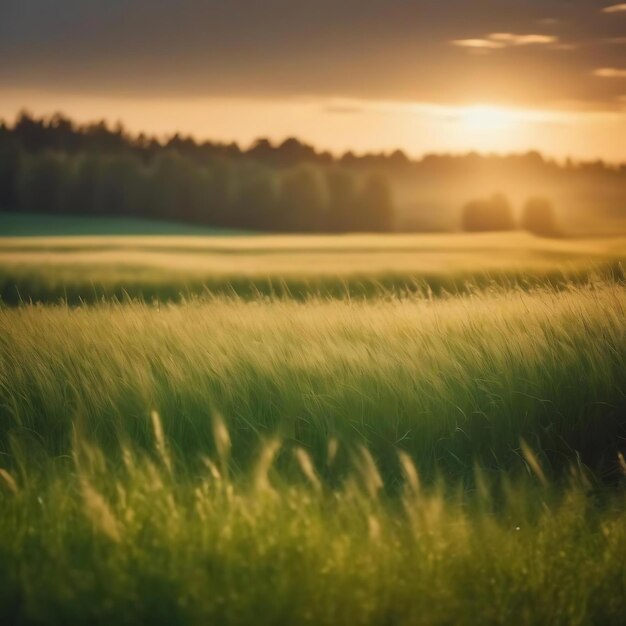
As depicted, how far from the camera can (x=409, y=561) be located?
8.94ft

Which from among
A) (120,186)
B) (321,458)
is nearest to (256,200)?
(120,186)

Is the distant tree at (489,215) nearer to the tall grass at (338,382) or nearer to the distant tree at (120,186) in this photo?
the distant tree at (120,186)

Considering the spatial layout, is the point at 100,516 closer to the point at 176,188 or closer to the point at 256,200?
the point at 176,188

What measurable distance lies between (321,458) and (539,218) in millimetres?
6601

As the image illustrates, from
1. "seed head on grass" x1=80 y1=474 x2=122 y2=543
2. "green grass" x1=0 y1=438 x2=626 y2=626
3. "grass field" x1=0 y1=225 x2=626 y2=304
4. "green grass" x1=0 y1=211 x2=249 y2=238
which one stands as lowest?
"green grass" x1=0 y1=438 x2=626 y2=626

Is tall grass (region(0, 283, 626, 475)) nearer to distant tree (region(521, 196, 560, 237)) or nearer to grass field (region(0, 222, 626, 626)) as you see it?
grass field (region(0, 222, 626, 626))

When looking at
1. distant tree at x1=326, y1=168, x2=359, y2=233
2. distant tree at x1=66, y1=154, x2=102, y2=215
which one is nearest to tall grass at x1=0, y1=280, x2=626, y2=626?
distant tree at x1=66, y1=154, x2=102, y2=215

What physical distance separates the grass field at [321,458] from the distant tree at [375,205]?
444 cm

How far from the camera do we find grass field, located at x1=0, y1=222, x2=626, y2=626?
2.56m

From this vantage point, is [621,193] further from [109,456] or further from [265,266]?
[265,266]

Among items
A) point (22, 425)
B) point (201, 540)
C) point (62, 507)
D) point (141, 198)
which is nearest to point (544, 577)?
point (201, 540)

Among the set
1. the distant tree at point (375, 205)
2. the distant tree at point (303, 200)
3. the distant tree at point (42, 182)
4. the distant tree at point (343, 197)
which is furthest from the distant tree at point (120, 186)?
the distant tree at point (375, 205)

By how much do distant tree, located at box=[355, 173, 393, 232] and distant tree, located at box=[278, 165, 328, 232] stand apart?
777 millimetres

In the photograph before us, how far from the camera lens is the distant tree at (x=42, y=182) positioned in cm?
934
